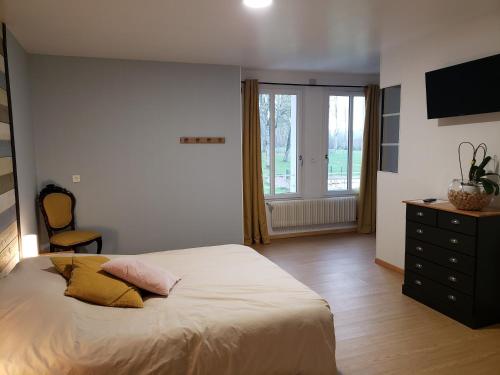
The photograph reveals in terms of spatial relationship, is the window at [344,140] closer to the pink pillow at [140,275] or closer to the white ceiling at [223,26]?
the white ceiling at [223,26]

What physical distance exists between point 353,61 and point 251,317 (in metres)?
4.02

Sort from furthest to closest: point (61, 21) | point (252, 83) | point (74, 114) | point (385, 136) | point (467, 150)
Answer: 1. point (252, 83)
2. point (385, 136)
3. point (74, 114)
4. point (467, 150)
5. point (61, 21)

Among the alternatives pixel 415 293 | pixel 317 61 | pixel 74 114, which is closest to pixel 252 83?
pixel 317 61

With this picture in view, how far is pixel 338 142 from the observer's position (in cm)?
627

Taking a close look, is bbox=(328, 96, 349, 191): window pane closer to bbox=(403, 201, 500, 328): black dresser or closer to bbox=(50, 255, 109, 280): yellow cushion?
bbox=(403, 201, 500, 328): black dresser

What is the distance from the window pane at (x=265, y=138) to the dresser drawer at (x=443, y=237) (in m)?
2.68

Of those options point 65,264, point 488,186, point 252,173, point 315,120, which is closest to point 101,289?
point 65,264

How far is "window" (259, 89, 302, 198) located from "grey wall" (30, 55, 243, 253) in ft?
2.92

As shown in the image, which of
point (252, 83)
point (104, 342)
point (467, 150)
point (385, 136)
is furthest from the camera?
point (252, 83)

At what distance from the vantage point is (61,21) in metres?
3.16

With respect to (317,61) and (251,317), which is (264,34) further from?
(251,317)

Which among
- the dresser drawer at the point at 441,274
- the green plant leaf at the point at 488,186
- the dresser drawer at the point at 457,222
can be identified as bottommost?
the dresser drawer at the point at 441,274


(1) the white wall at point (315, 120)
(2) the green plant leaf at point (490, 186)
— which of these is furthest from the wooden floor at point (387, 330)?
(1) the white wall at point (315, 120)

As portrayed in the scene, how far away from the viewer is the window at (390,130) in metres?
4.55
